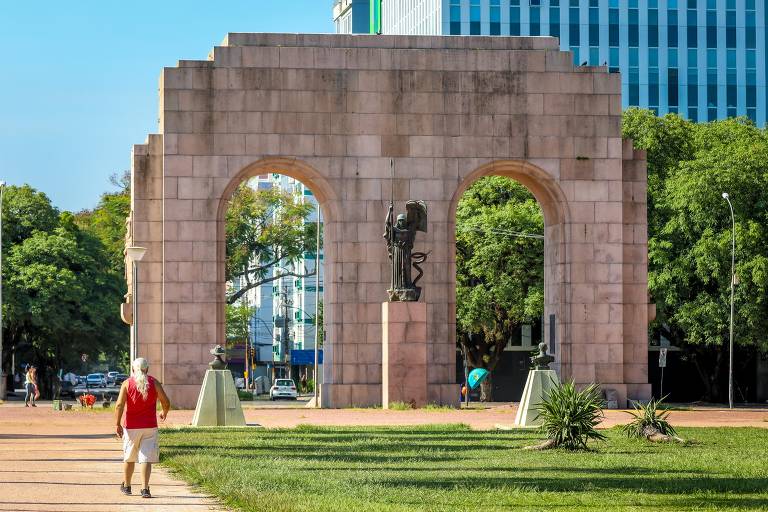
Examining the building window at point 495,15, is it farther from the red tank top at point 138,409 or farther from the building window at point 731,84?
the red tank top at point 138,409

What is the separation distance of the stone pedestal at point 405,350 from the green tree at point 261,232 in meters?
35.7

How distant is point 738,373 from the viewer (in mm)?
75062

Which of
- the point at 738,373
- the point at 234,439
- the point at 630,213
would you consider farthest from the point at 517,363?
the point at 234,439

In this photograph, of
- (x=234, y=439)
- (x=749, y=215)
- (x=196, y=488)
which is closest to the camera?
(x=196, y=488)

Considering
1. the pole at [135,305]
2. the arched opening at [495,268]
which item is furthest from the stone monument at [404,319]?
the arched opening at [495,268]

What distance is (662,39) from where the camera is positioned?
385 ft

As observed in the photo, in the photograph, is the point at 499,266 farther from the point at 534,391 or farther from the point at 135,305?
the point at 534,391

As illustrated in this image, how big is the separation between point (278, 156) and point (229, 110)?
1927 mm

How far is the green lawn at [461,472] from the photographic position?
18.2 m

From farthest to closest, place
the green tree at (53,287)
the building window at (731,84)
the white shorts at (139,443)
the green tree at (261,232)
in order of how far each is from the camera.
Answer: the building window at (731,84), the green tree at (261,232), the green tree at (53,287), the white shorts at (139,443)

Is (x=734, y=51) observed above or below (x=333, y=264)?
above

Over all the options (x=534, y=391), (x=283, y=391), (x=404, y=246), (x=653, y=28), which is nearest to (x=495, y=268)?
(x=283, y=391)

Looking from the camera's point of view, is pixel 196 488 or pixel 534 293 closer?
pixel 196 488

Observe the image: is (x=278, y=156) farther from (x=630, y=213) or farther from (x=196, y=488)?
(x=196, y=488)
